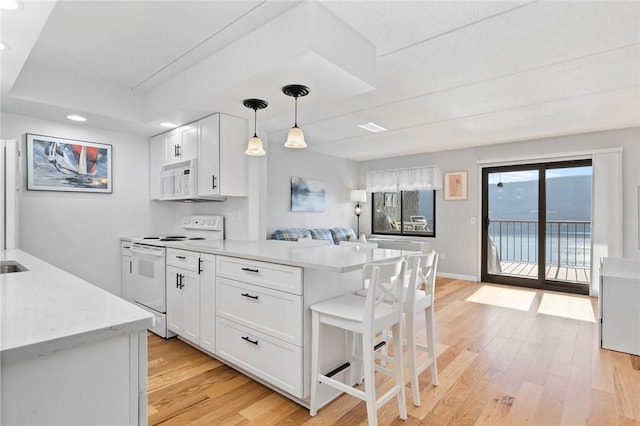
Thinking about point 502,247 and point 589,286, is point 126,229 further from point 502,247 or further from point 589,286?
point 589,286

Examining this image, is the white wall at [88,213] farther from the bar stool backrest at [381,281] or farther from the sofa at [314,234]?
the bar stool backrest at [381,281]

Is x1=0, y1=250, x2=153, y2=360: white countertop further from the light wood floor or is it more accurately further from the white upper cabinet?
the white upper cabinet

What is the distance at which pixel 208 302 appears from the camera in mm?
2504

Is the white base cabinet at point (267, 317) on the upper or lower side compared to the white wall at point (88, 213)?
lower

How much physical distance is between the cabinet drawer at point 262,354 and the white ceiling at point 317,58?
67.6 inches

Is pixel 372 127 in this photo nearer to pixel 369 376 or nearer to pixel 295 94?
pixel 295 94

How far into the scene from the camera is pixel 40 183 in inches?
123

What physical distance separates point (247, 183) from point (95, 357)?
8.57ft

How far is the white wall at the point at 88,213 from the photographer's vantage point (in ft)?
10.2

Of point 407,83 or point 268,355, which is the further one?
point 407,83

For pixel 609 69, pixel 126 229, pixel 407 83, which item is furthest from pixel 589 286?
pixel 126 229

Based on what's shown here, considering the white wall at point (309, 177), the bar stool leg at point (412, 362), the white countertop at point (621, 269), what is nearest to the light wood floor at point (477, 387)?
the bar stool leg at point (412, 362)

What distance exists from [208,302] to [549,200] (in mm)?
5187

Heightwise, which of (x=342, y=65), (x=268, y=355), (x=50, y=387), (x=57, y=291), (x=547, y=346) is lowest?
(x=547, y=346)
